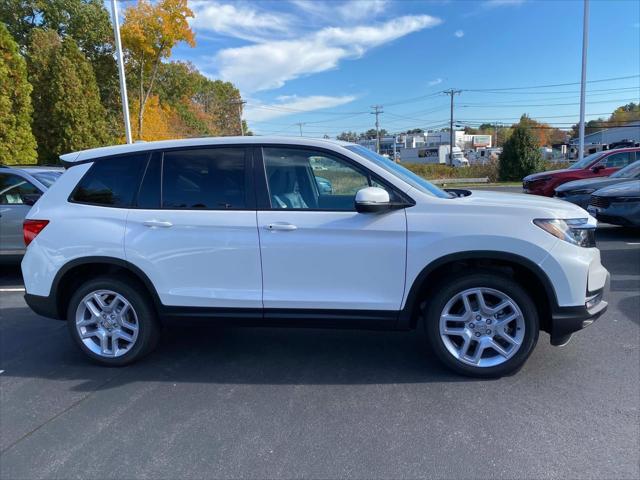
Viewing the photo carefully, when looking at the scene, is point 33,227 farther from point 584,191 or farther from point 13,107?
point 13,107

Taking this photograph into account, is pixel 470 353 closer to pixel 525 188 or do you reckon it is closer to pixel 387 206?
pixel 387 206

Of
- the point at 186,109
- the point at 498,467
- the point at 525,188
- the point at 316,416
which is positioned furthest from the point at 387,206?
the point at 186,109

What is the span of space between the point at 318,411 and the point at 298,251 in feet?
3.77

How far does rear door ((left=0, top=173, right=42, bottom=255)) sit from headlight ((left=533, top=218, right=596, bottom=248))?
678cm

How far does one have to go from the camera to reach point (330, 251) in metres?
3.41

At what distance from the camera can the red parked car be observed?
13.1 m

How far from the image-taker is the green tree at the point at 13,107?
15.7 metres

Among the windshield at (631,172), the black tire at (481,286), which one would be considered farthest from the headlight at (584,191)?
the black tire at (481,286)

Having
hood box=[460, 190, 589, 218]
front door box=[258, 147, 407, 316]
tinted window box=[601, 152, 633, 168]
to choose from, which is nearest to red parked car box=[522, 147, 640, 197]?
tinted window box=[601, 152, 633, 168]

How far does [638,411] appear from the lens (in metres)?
2.96

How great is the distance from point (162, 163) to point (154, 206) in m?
0.38

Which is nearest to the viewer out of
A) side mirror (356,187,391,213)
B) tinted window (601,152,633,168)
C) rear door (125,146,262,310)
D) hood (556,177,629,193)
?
side mirror (356,187,391,213)

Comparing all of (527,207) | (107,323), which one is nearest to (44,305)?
(107,323)

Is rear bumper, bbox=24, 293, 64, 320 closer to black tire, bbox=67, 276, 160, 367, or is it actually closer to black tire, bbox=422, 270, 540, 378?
black tire, bbox=67, 276, 160, 367
